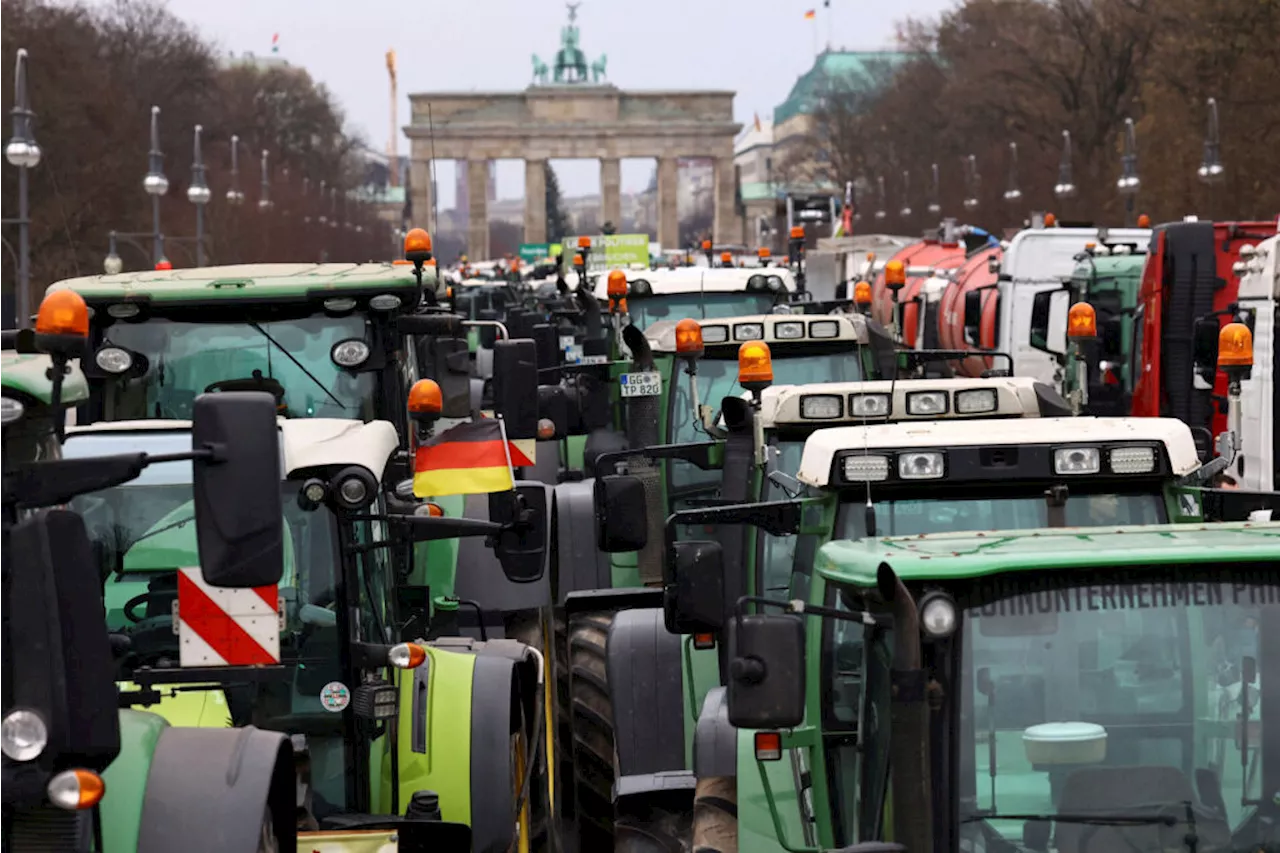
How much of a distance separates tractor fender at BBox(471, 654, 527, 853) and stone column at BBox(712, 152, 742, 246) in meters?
144

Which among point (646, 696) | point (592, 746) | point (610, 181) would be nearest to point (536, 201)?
point (610, 181)

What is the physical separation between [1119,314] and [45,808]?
22.7 m

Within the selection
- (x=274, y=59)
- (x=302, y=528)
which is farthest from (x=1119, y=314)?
(x=274, y=59)

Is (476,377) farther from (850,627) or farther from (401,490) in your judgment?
(850,627)

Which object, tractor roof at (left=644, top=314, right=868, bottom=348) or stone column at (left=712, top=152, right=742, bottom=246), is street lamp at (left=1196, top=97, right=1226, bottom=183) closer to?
tractor roof at (left=644, top=314, right=868, bottom=348)

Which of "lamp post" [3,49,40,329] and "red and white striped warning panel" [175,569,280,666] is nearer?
"red and white striped warning panel" [175,569,280,666]

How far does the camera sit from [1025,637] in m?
5.02

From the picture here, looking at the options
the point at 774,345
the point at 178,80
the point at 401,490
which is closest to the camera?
the point at 401,490

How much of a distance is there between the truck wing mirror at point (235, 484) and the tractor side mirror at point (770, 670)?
97cm

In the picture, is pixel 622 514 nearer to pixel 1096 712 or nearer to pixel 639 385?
pixel 1096 712

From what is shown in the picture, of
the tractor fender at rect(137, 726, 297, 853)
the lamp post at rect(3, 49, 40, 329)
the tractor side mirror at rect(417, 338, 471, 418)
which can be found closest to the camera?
the tractor fender at rect(137, 726, 297, 853)

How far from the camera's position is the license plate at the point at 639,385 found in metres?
12.2

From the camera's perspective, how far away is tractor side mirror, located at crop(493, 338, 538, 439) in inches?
389

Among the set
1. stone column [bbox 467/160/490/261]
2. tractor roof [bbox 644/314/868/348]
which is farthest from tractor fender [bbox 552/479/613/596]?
stone column [bbox 467/160/490/261]
